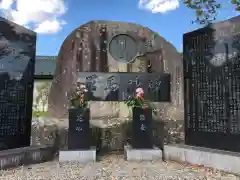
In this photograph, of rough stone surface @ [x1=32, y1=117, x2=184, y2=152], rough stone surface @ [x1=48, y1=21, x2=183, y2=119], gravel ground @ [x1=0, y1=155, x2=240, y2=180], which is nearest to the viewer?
gravel ground @ [x1=0, y1=155, x2=240, y2=180]

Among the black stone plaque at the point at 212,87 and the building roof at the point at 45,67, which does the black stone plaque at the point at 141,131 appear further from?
the building roof at the point at 45,67

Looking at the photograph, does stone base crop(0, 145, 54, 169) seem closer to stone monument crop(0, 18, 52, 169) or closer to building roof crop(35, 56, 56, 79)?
stone monument crop(0, 18, 52, 169)

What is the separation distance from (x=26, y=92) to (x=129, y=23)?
3055mm

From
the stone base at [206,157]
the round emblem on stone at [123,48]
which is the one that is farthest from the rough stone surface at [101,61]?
the stone base at [206,157]

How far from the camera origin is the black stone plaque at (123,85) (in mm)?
5520

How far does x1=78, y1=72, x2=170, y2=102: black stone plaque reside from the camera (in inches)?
217

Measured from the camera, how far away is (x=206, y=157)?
3.71m

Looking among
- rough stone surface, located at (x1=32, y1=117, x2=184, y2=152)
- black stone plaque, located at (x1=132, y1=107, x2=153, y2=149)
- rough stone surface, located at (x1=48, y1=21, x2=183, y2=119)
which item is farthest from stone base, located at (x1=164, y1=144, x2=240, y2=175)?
rough stone surface, located at (x1=48, y1=21, x2=183, y2=119)

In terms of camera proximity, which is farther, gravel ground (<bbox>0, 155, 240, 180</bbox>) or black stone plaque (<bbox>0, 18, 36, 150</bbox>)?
black stone plaque (<bbox>0, 18, 36, 150</bbox>)

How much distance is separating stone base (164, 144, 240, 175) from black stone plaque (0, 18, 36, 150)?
9.16 ft

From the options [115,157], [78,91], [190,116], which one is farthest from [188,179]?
[78,91]

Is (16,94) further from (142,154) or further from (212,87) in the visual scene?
(212,87)

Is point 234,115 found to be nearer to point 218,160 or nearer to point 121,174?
point 218,160

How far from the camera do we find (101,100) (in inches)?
217
